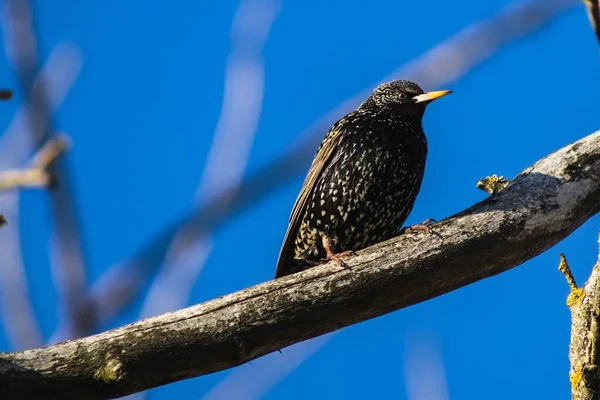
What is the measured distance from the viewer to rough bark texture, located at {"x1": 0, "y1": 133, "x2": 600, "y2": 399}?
11.3 feet

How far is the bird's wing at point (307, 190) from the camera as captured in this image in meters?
5.58

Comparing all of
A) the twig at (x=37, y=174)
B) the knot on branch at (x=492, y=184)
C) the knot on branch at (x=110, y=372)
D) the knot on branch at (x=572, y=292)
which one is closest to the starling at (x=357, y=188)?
the knot on branch at (x=492, y=184)

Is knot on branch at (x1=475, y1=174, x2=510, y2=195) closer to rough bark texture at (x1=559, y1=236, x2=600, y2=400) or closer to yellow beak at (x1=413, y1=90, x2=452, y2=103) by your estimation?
rough bark texture at (x1=559, y1=236, x2=600, y2=400)

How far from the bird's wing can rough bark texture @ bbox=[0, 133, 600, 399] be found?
5.02 ft

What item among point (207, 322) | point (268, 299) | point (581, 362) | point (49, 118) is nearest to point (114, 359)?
point (207, 322)

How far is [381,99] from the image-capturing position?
6062mm

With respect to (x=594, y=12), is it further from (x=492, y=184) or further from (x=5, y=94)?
(x=492, y=184)

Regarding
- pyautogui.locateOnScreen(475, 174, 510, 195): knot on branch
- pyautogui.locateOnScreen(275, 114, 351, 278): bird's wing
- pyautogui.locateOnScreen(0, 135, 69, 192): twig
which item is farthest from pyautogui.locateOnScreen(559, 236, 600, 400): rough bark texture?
pyautogui.locateOnScreen(0, 135, 69, 192): twig

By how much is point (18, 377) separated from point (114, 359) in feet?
1.22

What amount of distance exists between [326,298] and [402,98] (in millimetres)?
2532

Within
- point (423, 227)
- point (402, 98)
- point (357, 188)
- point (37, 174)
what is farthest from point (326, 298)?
point (402, 98)

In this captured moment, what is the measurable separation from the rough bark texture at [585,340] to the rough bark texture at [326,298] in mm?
443

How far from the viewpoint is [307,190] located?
5637 millimetres

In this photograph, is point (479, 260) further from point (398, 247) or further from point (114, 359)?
point (114, 359)
